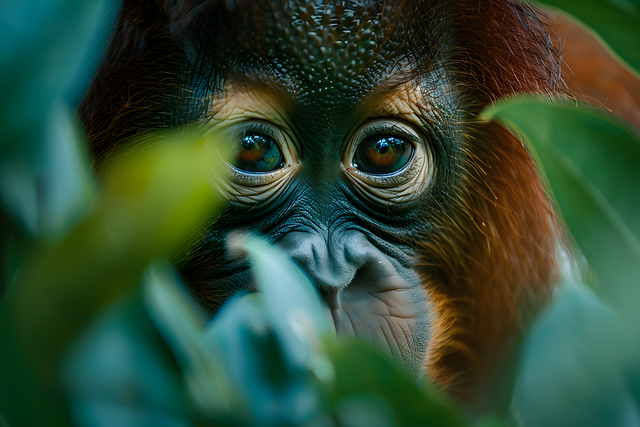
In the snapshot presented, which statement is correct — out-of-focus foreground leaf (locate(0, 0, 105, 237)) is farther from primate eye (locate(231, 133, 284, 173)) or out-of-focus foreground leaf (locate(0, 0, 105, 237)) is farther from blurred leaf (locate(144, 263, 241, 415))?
primate eye (locate(231, 133, 284, 173))

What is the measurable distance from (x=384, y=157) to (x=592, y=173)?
112 centimetres

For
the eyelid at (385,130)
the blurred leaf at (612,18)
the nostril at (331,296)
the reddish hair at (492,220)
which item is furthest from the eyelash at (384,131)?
the blurred leaf at (612,18)

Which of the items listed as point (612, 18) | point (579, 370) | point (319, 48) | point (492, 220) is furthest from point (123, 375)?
point (492, 220)

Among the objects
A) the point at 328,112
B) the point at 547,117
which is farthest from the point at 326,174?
the point at 547,117

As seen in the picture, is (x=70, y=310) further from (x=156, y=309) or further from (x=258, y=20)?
(x=258, y=20)

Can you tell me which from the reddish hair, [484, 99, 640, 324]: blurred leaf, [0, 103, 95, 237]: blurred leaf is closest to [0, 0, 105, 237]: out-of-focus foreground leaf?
[0, 103, 95, 237]: blurred leaf

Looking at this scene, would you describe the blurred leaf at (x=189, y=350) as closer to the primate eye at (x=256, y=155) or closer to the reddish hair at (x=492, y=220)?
the primate eye at (x=256, y=155)

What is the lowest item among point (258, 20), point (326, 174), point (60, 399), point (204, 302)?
point (60, 399)

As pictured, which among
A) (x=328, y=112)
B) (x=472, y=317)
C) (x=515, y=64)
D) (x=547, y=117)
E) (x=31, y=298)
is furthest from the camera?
(x=472, y=317)

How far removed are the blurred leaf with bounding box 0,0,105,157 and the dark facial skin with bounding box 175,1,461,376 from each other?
100 cm

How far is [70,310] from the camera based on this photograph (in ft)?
1.00

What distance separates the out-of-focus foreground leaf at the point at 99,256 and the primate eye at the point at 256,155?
1119 millimetres

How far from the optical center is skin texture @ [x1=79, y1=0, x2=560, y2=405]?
1330 mm

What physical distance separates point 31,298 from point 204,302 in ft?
3.87
